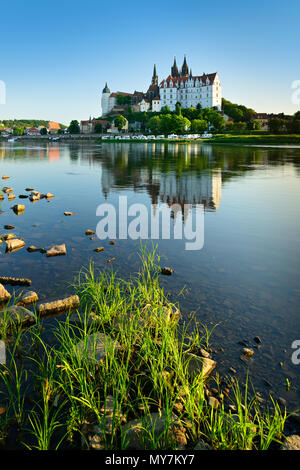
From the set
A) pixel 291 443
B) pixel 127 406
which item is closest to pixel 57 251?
pixel 127 406

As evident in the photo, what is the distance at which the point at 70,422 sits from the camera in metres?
4.75

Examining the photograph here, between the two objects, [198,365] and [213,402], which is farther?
[198,365]

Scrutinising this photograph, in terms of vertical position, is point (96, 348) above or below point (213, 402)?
above

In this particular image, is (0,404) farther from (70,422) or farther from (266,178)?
(266,178)

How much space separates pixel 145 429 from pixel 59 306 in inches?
169

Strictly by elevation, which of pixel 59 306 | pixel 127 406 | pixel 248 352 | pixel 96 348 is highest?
pixel 59 306

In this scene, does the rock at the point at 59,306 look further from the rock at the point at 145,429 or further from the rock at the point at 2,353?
the rock at the point at 145,429

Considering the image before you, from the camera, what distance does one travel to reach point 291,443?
4410 millimetres

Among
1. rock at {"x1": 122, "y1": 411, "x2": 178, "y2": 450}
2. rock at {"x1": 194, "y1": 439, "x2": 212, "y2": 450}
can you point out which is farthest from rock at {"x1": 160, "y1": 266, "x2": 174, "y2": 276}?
rock at {"x1": 194, "y1": 439, "x2": 212, "y2": 450}

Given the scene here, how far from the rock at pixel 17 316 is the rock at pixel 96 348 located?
1.77 metres

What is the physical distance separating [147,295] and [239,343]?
223 cm

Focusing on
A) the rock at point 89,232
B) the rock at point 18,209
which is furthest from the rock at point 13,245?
the rock at point 18,209

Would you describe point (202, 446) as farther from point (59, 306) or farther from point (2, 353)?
point (59, 306)

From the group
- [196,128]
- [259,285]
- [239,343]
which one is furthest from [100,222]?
[196,128]
